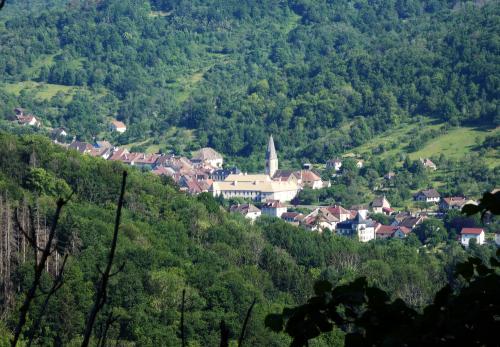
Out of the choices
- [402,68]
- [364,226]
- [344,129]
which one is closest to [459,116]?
[344,129]

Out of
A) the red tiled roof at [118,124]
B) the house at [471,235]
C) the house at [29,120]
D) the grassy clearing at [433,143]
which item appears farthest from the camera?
the red tiled roof at [118,124]

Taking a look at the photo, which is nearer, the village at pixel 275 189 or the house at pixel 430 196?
the village at pixel 275 189

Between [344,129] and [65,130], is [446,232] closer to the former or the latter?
[344,129]

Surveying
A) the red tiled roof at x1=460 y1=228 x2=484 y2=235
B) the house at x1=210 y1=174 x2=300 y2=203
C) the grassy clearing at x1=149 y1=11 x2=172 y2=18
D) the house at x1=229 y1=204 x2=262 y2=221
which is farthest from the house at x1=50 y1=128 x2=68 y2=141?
the grassy clearing at x1=149 y1=11 x2=172 y2=18

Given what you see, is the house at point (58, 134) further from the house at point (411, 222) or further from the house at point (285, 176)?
the house at point (411, 222)

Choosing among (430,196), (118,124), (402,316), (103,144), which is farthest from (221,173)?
(402,316)

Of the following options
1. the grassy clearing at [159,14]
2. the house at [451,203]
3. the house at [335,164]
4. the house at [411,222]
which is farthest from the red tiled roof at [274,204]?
the grassy clearing at [159,14]
